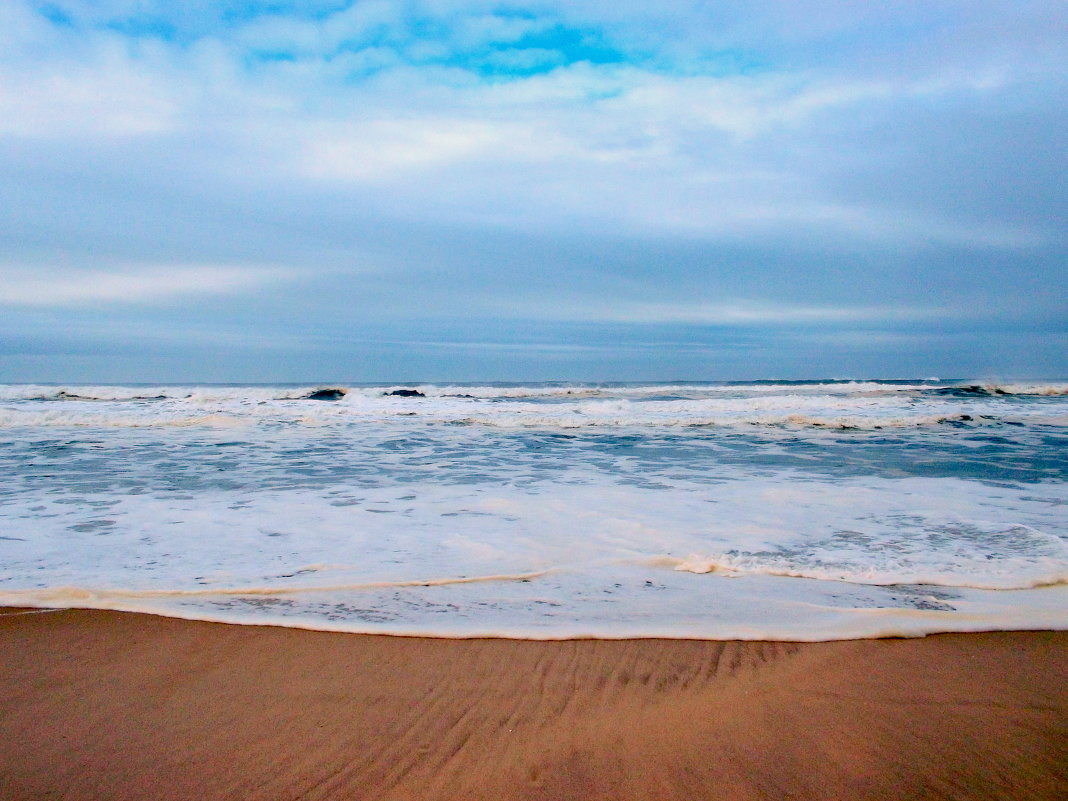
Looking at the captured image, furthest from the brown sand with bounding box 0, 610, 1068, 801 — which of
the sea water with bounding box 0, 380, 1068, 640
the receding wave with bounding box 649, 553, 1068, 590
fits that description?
the receding wave with bounding box 649, 553, 1068, 590

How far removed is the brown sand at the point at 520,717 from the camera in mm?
1819

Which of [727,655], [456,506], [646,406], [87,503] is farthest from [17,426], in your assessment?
[727,655]

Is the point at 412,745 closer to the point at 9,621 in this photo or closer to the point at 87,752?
the point at 87,752

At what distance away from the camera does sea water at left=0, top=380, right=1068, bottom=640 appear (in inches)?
123

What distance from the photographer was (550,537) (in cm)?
466

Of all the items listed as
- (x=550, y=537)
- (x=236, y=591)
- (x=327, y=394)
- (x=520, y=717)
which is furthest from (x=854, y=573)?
(x=327, y=394)

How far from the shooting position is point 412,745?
1.99m

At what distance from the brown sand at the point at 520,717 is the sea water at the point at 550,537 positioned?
261 mm

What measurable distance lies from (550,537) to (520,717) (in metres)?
2.51

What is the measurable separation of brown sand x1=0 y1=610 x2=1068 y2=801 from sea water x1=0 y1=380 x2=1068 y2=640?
26 centimetres

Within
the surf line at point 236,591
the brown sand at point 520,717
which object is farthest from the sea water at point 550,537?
the brown sand at point 520,717

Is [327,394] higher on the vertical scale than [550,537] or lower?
higher

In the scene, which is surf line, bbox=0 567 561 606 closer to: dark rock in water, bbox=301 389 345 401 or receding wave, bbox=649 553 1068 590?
receding wave, bbox=649 553 1068 590

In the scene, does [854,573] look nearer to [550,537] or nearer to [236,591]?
[550,537]
